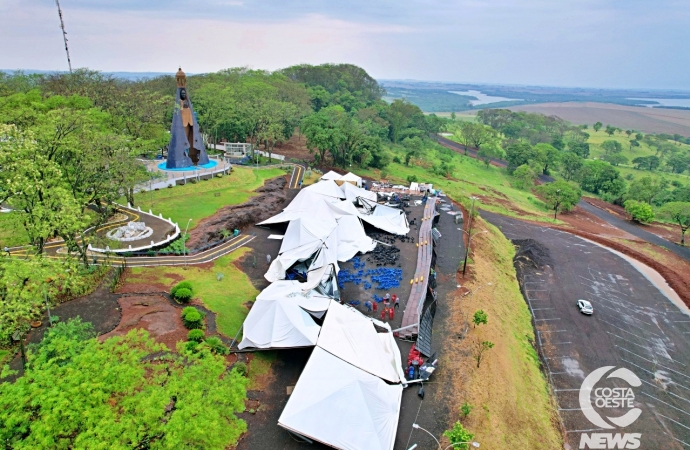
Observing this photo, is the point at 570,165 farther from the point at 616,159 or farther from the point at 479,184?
the point at 616,159

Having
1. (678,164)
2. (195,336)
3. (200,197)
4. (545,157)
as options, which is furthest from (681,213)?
(678,164)

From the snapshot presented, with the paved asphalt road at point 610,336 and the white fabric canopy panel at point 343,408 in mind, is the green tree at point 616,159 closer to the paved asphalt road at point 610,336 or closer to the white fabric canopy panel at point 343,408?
the paved asphalt road at point 610,336

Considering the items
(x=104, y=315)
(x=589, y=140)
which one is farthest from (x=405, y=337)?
(x=589, y=140)

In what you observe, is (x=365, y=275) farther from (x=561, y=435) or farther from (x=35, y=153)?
(x=35, y=153)

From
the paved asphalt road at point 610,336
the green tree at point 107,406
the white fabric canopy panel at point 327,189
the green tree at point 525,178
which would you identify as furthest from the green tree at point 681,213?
the green tree at point 107,406

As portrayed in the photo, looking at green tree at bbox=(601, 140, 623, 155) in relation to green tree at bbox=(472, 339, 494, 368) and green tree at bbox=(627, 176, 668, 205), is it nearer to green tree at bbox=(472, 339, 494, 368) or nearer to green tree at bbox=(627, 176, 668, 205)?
green tree at bbox=(627, 176, 668, 205)
